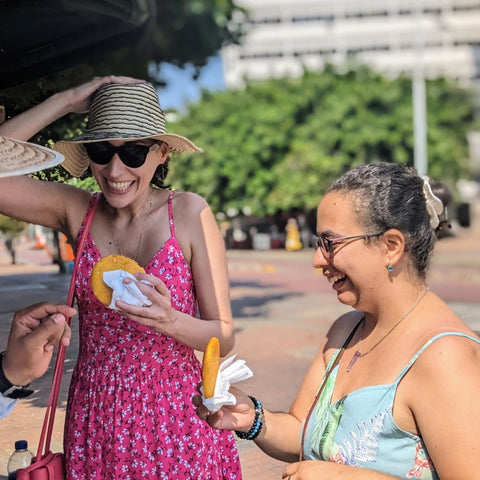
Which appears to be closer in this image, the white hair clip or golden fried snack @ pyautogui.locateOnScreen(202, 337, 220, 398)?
golden fried snack @ pyautogui.locateOnScreen(202, 337, 220, 398)

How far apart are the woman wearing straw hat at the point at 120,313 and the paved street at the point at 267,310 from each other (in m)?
0.35

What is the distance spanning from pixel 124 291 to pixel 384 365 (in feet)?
2.09

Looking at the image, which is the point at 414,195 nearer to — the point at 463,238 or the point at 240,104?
the point at 240,104

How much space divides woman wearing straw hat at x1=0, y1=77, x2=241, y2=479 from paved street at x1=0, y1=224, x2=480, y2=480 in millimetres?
353

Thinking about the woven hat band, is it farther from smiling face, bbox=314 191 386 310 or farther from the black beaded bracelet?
the black beaded bracelet

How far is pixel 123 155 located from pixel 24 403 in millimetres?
1815

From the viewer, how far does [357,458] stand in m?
1.68

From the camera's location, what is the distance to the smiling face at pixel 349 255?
175 cm

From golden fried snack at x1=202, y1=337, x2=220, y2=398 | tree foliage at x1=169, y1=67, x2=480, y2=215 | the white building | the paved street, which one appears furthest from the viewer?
the white building

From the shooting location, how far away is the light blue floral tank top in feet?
5.24

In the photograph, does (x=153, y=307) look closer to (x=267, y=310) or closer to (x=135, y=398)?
(x=135, y=398)

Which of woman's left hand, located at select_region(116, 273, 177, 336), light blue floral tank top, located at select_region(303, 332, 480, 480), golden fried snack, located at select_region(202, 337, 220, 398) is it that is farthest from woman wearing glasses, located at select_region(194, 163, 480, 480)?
woman's left hand, located at select_region(116, 273, 177, 336)

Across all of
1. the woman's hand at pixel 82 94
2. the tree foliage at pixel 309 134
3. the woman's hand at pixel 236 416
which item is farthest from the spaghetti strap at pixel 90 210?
the tree foliage at pixel 309 134

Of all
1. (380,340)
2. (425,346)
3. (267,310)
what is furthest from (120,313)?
(267,310)
